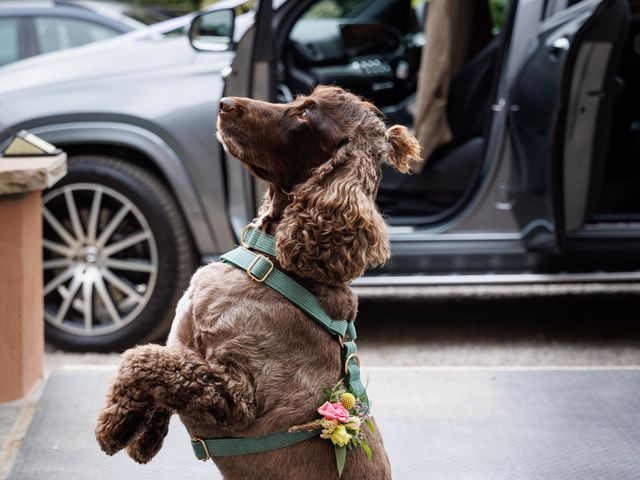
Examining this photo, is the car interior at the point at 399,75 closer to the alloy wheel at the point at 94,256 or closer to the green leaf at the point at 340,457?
the alloy wheel at the point at 94,256

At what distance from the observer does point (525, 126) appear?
14.4ft

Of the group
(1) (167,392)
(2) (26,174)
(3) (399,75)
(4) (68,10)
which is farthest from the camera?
(4) (68,10)

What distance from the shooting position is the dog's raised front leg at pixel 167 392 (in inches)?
79.5

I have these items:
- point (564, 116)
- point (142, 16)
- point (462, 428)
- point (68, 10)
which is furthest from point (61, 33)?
point (462, 428)

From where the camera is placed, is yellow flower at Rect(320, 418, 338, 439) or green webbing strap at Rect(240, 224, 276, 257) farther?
green webbing strap at Rect(240, 224, 276, 257)

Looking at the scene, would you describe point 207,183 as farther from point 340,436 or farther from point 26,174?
point 340,436

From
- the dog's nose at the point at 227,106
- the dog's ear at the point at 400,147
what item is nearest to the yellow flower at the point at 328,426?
the dog's ear at the point at 400,147

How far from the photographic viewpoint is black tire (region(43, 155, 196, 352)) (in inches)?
174

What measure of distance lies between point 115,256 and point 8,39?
191 inches

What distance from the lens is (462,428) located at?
11.2 ft

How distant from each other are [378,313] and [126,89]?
6.41 ft

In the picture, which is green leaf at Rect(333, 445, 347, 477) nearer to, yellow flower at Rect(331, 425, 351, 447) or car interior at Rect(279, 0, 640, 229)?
yellow flower at Rect(331, 425, 351, 447)

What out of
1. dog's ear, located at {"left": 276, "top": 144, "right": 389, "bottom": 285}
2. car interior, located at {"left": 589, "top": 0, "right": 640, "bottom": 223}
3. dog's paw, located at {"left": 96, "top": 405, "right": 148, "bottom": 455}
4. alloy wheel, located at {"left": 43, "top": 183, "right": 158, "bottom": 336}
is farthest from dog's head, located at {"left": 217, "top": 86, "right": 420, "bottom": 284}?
car interior, located at {"left": 589, "top": 0, "right": 640, "bottom": 223}

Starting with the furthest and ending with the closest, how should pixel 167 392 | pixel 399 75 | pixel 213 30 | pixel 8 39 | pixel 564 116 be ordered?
pixel 8 39 → pixel 399 75 → pixel 213 30 → pixel 564 116 → pixel 167 392
